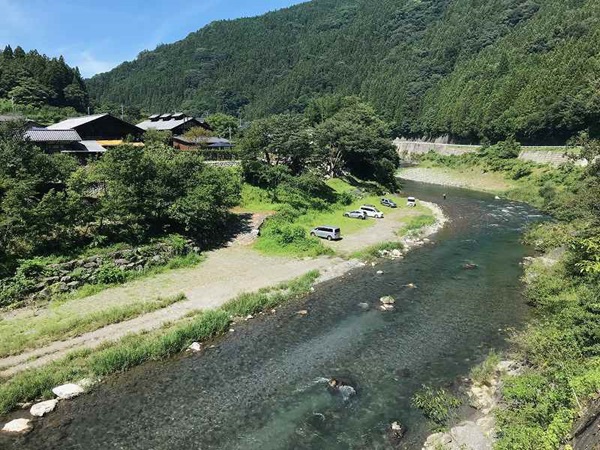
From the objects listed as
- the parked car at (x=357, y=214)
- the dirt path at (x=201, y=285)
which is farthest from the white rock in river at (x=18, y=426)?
the parked car at (x=357, y=214)

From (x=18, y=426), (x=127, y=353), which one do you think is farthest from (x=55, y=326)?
A: (x=18, y=426)

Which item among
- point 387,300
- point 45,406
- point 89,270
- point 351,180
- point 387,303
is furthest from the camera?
point 351,180

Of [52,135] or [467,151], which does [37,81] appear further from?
[467,151]

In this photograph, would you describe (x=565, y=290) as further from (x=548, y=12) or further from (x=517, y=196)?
(x=548, y=12)

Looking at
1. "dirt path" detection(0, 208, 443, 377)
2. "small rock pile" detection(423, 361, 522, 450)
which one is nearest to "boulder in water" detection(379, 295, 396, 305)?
"dirt path" detection(0, 208, 443, 377)

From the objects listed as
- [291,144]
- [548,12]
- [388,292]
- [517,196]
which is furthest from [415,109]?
[388,292]

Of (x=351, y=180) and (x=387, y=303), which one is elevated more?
(x=351, y=180)

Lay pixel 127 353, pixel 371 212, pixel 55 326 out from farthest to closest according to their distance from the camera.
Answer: pixel 371 212 < pixel 55 326 < pixel 127 353

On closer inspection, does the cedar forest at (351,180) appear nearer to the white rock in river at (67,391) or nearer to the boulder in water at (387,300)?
the white rock in river at (67,391)
